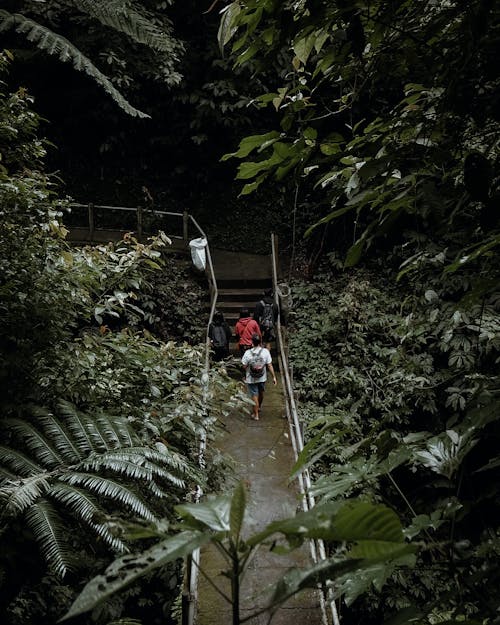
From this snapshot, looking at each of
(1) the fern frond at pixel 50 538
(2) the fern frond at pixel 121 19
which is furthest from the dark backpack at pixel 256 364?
(1) the fern frond at pixel 50 538

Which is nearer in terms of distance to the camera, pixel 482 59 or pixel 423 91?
pixel 482 59

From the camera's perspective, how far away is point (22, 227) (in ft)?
12.5

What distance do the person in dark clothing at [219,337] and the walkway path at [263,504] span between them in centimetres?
113

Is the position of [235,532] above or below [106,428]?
below

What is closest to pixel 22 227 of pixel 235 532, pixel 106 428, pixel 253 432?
pixel 106 428

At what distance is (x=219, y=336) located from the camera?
826 centimetres

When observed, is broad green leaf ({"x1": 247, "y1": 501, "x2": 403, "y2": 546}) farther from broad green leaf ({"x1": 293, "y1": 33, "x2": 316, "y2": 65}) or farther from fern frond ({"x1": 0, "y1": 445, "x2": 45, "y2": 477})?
fern frond ({"x1": 0, "y1": 445, "x2": 45, "y2": 477})

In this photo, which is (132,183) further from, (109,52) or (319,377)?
(319,377)

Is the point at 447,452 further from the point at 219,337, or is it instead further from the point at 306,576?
the point at 219,337

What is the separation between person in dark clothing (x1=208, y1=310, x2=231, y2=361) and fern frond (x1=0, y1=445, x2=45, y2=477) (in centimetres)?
547

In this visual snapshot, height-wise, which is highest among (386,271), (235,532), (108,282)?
(386,271)

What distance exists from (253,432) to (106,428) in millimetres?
4405

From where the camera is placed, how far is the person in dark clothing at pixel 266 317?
9.48 meters

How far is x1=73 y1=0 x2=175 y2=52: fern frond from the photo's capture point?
568 cm
